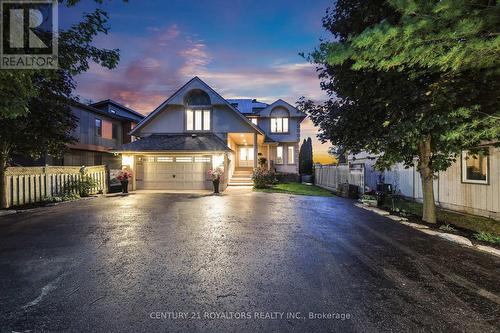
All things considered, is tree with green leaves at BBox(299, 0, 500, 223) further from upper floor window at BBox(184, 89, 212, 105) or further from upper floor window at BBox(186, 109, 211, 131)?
upper floor window at BBox(184, 89, 212, 105)

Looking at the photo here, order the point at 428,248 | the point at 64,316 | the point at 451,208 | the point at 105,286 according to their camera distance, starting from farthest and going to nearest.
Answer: the point at 451,208 → the point at 428,248 → the point at 105,286 → the point at 64,316

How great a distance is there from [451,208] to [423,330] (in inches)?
373

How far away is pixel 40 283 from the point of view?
3537mm

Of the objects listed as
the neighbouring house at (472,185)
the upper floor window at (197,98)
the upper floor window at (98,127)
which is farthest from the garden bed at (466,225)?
the upper floor window at (98,127)

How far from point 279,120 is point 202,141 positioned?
366 inches

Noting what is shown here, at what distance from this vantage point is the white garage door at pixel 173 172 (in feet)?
56.9

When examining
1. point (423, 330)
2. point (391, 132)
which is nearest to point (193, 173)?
point (391, 132)

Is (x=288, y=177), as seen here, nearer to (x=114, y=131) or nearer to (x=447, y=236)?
(x=447, y=236)

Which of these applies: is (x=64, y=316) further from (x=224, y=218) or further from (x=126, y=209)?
(x=126, y=209)

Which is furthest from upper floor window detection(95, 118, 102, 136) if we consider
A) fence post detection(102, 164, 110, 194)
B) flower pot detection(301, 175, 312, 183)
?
flower pot detection(301, 175, 312, 183)

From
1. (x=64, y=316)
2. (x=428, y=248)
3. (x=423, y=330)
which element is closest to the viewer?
(x=423, y=330)

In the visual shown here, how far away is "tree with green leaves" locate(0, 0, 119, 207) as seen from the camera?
5.11 meters

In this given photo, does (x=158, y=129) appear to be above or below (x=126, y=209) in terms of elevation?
above

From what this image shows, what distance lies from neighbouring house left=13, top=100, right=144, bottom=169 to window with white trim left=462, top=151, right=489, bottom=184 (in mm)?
20821
